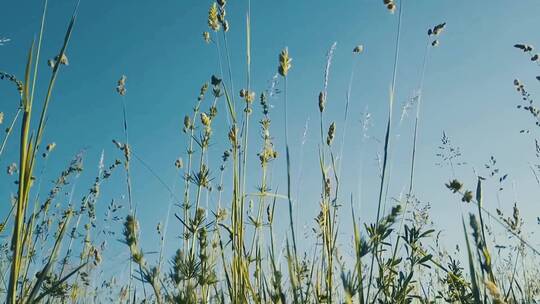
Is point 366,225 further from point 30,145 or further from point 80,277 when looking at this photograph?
point 80,277

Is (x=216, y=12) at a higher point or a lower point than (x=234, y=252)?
higher

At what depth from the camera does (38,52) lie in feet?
3.81

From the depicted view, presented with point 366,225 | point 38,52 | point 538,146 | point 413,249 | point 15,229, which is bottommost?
point 15,229

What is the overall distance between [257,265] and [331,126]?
65cm

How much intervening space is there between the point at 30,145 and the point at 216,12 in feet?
3.85

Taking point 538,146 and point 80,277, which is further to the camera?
point 538,146

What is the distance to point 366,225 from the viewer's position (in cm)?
169

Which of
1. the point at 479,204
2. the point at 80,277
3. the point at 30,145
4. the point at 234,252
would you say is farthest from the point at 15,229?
the point at 80,277

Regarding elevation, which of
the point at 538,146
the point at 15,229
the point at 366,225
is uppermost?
the point at 538,146

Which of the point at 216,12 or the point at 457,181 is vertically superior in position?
the point at 216,12

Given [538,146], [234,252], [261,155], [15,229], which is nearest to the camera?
[15,229]

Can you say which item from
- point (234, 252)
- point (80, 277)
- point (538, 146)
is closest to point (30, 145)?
point (234, 252)

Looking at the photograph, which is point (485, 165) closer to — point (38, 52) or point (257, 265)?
point (257, 265)

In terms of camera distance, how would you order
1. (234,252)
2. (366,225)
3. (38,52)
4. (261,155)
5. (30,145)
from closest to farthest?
(30,145)
(38,52)
(234,252)
(366,225)
(261,155)
